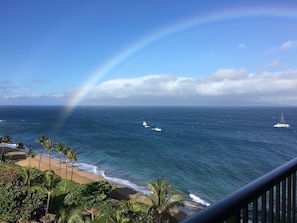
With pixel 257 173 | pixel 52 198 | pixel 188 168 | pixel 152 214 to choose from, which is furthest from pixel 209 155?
pixel 152 214

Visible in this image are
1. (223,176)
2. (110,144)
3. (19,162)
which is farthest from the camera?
(110,144)

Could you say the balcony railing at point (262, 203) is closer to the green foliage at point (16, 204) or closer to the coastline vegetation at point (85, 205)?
the coastline vegetation at point (85, 205)

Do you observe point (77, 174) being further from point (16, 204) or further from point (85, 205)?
point (16, 204)

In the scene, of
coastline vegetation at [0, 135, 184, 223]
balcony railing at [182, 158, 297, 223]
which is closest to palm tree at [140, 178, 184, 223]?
coastline vegetation at [0, 135, 184, 223]

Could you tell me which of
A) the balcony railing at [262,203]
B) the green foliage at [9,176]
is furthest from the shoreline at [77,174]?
the balcony railing at [262,203]

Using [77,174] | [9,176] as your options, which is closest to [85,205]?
[9,176]

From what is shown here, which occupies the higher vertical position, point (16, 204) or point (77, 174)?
point (16, 204)

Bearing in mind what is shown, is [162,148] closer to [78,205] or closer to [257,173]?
[257,173]

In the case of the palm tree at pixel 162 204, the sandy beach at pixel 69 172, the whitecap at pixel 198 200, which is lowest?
the whitecap at pixel 198 200
